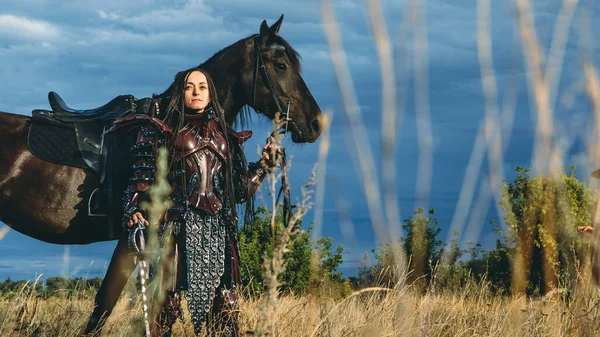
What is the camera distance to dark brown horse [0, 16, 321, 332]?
4992 millimetres

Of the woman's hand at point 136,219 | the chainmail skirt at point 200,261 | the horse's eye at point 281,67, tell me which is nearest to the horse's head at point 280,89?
the horse's eye at point 281,67

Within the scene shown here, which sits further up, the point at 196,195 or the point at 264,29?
the point at 264,29

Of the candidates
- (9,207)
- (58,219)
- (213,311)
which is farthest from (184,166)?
(9,207)

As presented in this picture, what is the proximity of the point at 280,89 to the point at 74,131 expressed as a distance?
1.59m

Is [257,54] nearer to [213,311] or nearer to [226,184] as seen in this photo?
[226,184]

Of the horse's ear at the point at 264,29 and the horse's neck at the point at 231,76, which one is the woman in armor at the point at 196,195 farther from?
the horse's ear at the point at 264,29

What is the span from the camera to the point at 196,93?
14.0ft

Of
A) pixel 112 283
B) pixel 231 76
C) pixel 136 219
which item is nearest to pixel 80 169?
pixel 112 283

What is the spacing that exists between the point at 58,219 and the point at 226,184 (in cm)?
156

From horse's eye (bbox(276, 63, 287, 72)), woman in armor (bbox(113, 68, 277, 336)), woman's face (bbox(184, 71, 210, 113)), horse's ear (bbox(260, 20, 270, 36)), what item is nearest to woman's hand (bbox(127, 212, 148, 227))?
woman in armor (bbox(113, 68, 277, 336))

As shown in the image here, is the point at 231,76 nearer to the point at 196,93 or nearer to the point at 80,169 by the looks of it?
the point at 196,93

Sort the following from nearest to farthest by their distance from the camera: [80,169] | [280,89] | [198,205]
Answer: [198,205]
[80,169]
[280,89]

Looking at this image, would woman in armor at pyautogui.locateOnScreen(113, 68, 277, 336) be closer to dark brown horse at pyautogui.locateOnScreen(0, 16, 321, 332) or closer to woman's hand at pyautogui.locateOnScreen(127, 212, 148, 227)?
woman's hand at pyautogui.locateOnScreen(127, 212, 148, 227)

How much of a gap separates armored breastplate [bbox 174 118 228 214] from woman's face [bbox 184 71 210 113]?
0.29ft
